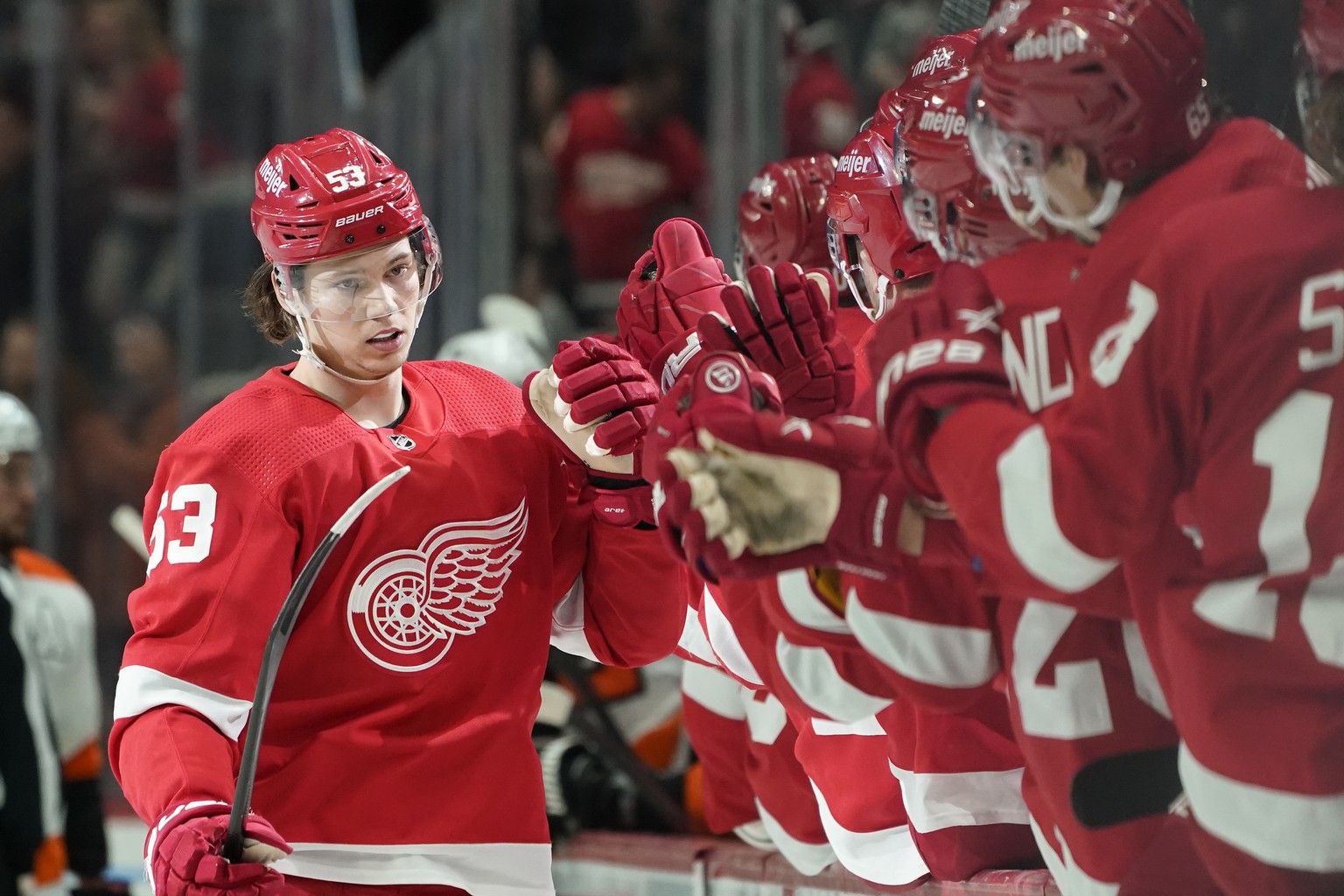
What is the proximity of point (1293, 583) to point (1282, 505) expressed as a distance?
6 cm

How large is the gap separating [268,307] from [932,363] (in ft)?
3.63

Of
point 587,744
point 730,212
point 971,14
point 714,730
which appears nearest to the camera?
point 971,14

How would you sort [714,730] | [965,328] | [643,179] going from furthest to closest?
[643,179]
[714,730]
[965,328]

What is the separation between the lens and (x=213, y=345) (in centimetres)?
613

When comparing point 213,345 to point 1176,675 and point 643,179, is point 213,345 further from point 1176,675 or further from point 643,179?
point 1176,675

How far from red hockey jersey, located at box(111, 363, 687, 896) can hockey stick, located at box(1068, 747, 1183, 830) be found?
0.74 m

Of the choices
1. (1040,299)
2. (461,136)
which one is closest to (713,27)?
(461,136)

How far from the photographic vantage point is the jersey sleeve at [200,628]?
→ 5.92 ft

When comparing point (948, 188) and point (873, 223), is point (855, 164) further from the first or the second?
point (948, 188)

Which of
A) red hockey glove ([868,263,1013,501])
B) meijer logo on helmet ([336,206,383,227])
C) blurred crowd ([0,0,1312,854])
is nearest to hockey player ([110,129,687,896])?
meijer logo on helmet ([336,206,383,227])

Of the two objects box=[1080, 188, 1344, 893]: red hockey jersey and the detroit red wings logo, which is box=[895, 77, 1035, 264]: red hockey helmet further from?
the detroit red wings logo

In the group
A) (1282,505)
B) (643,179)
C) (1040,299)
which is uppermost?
(1040,299)

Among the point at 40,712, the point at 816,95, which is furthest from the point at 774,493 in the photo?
the point at 40,712

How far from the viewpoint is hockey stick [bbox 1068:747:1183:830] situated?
1351mm
